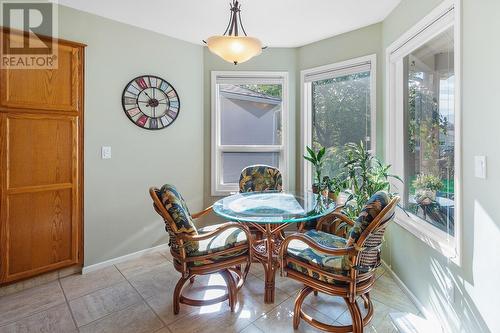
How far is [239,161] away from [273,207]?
148cm

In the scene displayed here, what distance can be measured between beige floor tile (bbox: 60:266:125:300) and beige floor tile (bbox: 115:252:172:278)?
3.0 inches

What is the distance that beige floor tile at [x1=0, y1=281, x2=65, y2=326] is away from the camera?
76.8 inches

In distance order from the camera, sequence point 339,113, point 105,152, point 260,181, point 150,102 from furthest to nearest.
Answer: point 339,113 < point 260,181 < point 150,102 < point 105,152

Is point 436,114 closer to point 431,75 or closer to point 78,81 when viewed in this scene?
point 431,75

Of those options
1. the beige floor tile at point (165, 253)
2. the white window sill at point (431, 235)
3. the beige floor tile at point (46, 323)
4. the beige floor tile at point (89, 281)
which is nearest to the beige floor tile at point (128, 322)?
the beige floor tile at point (46, 323)

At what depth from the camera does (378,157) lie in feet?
9.18

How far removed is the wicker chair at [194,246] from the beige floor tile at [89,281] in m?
0.90

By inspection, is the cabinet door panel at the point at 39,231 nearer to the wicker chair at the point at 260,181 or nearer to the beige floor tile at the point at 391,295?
the wicker chair at the point at 260,181

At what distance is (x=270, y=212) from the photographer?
2.04 m

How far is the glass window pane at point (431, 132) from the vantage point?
1862 millimetres

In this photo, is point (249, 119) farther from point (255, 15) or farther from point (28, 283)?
point (28, 283)

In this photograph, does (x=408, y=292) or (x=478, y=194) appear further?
(x=408, y=292)

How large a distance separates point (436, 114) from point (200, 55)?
273cm

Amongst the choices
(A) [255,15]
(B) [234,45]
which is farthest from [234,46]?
(A) [255,15]
